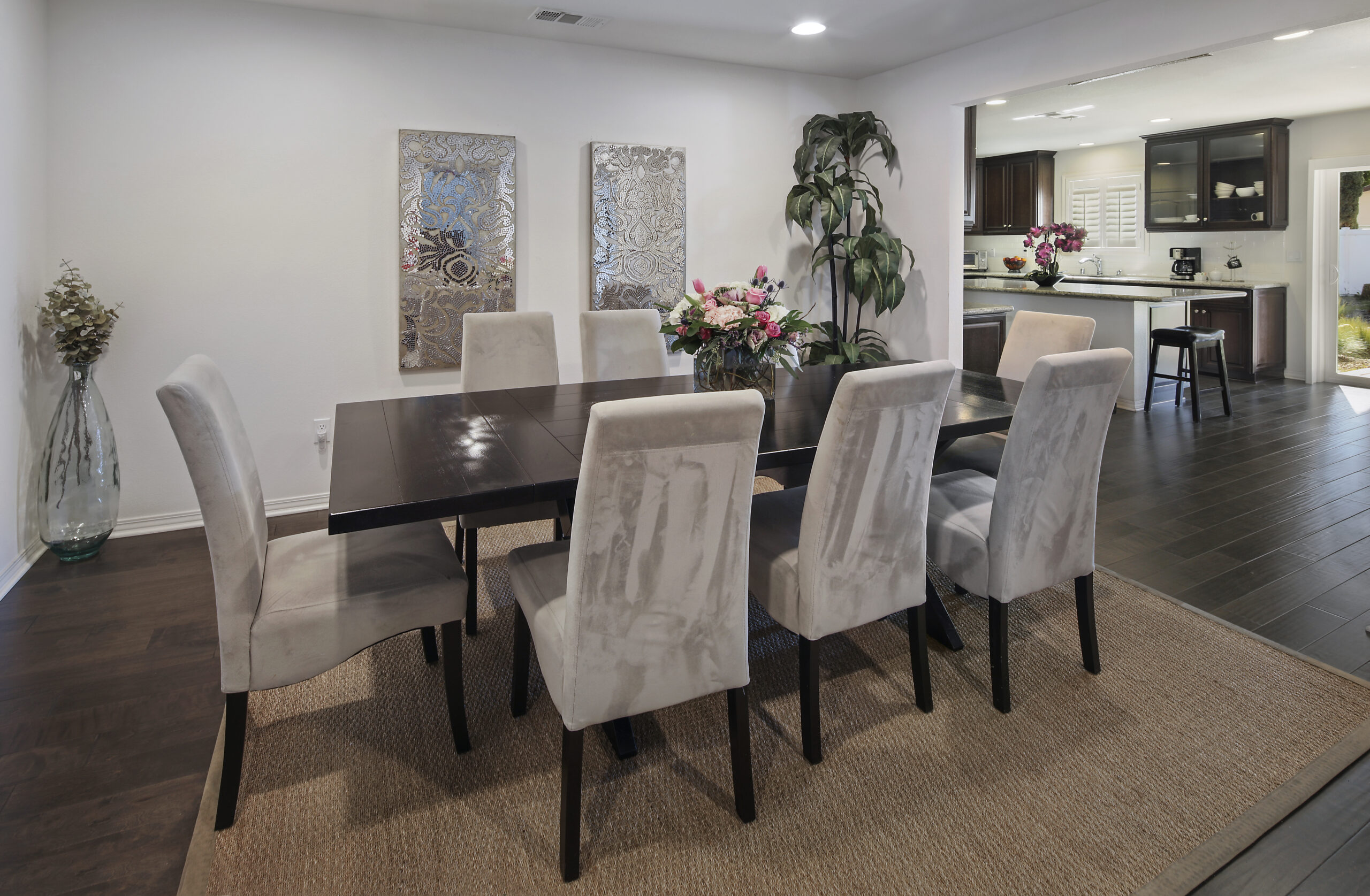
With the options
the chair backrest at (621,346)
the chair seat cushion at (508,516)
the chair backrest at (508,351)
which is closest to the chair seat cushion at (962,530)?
the chair seat cushion at (508,516)

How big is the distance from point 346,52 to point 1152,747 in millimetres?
4161

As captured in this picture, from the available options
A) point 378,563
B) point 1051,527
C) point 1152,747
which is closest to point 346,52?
point 378,563

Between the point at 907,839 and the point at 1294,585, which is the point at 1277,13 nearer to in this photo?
the point at 1294,585

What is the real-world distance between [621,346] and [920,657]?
1.87 meters

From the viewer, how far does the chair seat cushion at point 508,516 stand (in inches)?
105

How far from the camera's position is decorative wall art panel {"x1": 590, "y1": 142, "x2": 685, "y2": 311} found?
435cm

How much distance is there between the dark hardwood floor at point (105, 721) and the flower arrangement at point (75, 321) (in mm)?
858

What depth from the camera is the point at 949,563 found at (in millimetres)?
2340

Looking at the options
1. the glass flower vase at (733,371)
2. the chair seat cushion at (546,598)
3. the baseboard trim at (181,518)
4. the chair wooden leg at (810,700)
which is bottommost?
the chair wooden leg at (810,700)

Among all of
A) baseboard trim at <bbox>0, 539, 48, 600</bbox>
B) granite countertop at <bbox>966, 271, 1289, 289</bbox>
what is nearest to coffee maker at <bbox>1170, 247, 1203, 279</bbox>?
granite countertop at <bbox>966, 271, 1289, 289</bbox>

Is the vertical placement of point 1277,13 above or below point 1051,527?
above

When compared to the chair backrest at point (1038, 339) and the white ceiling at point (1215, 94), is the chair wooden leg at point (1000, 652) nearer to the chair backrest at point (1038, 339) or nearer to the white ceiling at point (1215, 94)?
the chair backrest at point (1038, 339)

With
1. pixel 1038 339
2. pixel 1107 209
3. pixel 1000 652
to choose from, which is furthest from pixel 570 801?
pixel 1107 209

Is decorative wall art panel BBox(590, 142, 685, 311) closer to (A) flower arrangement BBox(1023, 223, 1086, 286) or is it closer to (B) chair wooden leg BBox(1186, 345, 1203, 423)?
(A) flower arrangement BBox(1023, 223, 1086, 286)
